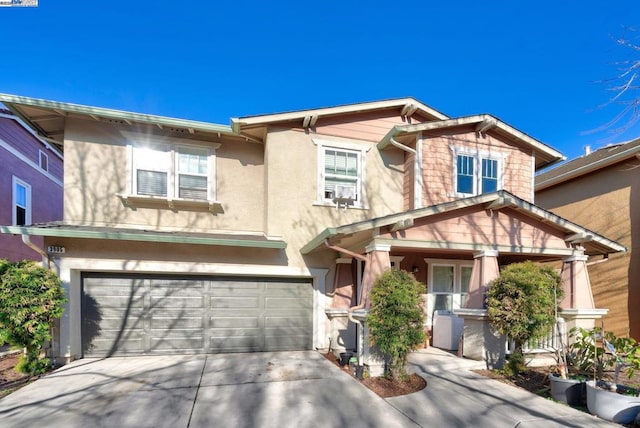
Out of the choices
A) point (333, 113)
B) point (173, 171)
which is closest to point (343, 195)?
point (333, 113)

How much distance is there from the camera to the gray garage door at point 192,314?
24.1 feet

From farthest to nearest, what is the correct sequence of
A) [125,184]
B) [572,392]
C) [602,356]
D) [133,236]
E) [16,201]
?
[16,201]
[125,184]
[133,236]
[602,356]
[572,392]

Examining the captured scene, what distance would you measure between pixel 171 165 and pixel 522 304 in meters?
8.23

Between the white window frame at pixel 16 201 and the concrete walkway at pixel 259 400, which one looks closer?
the concrete walkway at pixel 259 400

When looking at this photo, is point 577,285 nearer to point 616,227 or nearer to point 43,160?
point 616,227

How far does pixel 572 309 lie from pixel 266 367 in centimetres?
659

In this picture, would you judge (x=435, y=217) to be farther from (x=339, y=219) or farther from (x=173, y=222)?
(x=173, y=222)

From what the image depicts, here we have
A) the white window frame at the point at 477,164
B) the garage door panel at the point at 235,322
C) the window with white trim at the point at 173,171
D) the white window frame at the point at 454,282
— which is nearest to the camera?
the garage door panel at the point at 235,322

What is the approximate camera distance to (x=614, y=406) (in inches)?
171

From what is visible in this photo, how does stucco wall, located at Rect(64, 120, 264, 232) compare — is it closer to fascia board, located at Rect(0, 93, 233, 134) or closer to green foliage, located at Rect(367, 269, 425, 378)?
fascia board, located at Rect(0, 93, 233, 134)

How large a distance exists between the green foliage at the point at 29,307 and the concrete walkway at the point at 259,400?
69 centimetres

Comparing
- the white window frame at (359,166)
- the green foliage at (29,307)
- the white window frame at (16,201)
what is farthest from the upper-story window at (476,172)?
the white window frame at (16,201)

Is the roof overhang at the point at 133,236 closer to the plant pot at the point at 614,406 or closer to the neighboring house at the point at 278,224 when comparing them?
the neighboring house at the point at 278,224

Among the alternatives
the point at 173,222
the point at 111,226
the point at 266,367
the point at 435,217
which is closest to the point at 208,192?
the point at 173,222
